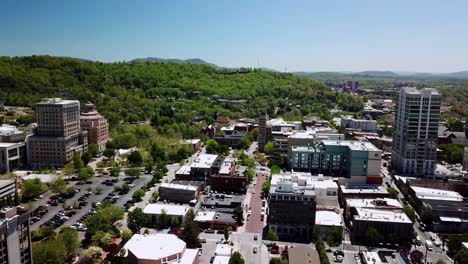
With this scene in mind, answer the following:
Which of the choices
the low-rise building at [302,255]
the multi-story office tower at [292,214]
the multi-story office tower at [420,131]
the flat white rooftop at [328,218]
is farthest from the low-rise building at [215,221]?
the multi-story office tower at [420,131]

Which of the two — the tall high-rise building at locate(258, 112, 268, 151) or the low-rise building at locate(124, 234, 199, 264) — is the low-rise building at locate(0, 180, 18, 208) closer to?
the low-rise building at locate(124, 234, 199, 264)

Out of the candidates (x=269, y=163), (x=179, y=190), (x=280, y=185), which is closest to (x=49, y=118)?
(x=179, y=190)

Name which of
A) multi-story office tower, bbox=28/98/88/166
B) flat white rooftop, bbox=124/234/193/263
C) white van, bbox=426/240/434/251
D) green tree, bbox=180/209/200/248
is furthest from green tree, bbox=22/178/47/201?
white van, bbox=426/240/434/251

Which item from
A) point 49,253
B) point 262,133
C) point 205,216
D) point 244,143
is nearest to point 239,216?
point 205,216

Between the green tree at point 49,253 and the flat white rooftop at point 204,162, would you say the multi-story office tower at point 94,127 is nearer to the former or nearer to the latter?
the flat white rooftop at point 204,162

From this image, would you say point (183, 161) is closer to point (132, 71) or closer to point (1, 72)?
point (1, 72)

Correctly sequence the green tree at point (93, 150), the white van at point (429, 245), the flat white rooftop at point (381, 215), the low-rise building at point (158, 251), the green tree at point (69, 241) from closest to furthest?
the low-rise building at point (158, 251)
the green tree at point (69, 241)
the white van at point (429, 245)
the flat white rooftop at point (381, 215)
the green tree at point (93, 150)

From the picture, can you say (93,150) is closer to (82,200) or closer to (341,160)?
(82,200)
